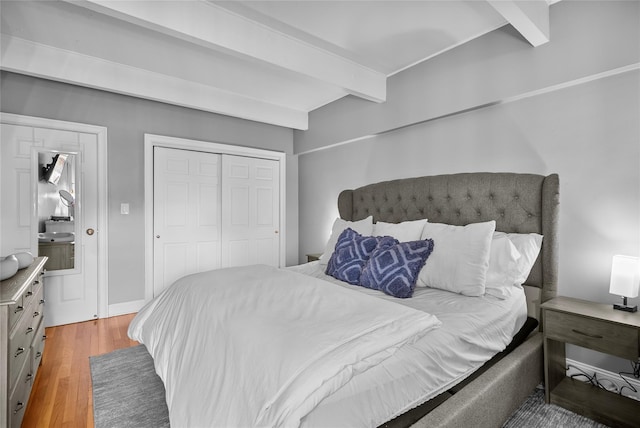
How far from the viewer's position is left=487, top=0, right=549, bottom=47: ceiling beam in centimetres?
187

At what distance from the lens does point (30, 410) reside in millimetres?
1830

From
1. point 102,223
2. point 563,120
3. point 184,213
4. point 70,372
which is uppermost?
point 563,120

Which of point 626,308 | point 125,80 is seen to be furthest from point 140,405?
point 125,80

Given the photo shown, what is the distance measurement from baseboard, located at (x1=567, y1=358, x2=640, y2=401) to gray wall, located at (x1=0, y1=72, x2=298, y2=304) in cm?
406

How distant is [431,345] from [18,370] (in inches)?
82.1

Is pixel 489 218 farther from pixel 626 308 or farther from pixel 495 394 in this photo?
pixel 495 394

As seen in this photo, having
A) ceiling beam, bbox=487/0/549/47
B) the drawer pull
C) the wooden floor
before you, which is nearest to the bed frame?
the drawer pull

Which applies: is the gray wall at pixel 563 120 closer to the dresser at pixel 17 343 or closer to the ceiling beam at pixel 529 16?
the ceiling beam at pixel 529 16

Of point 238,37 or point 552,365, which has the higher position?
point 238,37

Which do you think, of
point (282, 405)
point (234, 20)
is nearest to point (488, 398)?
point (282, 405)

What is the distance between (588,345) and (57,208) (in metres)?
4.42

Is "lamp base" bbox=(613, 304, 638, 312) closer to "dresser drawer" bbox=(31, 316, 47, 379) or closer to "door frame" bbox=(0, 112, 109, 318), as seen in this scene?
"dresser drawer" bbox=(31, 316, 47, 379)

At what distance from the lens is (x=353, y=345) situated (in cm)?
117

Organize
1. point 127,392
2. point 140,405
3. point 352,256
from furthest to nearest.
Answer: point 352,256
point 127,392
point 140,405
